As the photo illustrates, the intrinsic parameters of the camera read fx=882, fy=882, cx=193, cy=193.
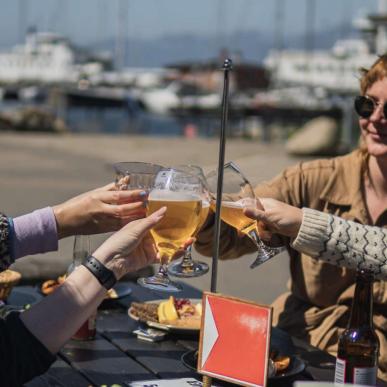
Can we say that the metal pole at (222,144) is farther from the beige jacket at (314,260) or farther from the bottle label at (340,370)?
the beige jacket at (314,260)

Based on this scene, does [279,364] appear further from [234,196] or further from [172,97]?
[172,97]

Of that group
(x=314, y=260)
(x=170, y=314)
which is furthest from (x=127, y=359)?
(x=314, y=260)

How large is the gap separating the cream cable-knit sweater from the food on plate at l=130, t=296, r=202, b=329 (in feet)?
1.50

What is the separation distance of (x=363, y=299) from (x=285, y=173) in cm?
118

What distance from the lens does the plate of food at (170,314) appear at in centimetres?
293

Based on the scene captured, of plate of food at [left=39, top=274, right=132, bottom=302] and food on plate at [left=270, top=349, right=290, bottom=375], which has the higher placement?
food on plate at [left=270, top=349, right=290, bottom=375]

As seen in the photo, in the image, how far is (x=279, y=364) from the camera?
250cm

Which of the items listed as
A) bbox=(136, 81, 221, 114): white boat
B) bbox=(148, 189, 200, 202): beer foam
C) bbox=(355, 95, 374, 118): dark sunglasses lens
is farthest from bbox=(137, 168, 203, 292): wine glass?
bbox=(136, 81, 221, 114): white boat

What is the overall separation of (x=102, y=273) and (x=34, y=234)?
1.95 ft

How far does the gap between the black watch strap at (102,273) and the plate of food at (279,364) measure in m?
0.62

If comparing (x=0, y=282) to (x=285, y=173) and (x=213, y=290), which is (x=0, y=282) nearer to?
(x=213, y=290)

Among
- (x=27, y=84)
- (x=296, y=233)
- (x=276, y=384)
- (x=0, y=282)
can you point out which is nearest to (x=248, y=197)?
(x=296, y=233)

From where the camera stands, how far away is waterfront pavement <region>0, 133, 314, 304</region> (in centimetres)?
616

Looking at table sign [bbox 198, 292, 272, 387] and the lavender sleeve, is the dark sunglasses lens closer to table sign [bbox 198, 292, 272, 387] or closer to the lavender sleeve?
the lavender sleeve
